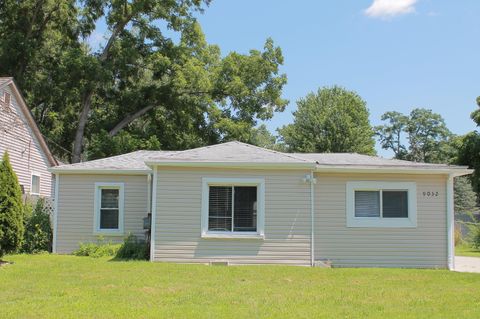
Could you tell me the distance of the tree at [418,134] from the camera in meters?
68.6

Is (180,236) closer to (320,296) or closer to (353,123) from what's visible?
(320,296)

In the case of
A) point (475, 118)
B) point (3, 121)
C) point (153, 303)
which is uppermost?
point (475, 118)

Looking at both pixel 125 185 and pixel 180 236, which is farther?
pixel 125 185

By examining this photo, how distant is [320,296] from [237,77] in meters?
22.5

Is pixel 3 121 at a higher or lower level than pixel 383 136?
lower

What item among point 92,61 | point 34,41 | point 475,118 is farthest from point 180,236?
point 475,118

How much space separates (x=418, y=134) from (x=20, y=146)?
56494mm

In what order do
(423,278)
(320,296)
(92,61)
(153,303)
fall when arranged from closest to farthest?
(153,303) → (320,296) → (423,278) → (92,61)

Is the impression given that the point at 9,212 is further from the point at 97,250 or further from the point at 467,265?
the point at 467,265

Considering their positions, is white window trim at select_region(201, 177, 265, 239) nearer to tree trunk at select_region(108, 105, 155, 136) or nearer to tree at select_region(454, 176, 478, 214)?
tree trunk at select_region(108, 105, 155, 136)

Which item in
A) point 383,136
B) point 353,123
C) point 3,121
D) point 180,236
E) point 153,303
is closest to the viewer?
point 153,303

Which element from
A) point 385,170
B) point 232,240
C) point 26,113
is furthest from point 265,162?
point 26,113

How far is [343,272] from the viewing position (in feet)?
40.1

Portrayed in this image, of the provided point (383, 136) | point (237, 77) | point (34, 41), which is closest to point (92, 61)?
point (34, 41)
